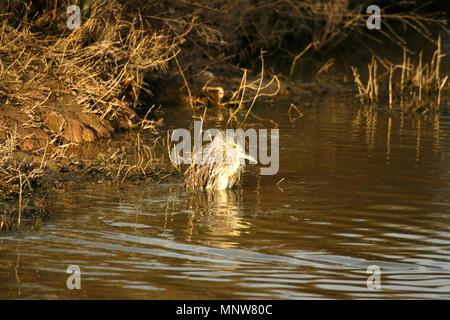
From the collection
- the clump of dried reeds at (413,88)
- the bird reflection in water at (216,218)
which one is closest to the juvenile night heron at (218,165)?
the bird reflection in water at (216,218)

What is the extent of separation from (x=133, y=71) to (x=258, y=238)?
7.69m

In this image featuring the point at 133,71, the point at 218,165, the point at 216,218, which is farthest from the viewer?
the point at 133,71

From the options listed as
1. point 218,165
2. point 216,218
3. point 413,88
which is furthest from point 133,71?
point 413,88

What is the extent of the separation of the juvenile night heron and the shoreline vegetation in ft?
2.68

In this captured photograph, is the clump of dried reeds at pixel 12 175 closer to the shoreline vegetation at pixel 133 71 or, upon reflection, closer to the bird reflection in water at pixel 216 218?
the shoreline vegetation at pixel 133 71

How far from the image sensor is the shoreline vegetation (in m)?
9.62

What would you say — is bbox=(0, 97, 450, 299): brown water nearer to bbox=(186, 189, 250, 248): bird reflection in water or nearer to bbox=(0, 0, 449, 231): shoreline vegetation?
bbox=(186, 189, 250, 248): bird reflection in water

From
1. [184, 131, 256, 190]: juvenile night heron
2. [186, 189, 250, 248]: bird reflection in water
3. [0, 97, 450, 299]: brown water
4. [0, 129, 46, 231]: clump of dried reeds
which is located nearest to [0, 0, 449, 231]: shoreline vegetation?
[0, 129, 46, 231]: clump of dried reeds

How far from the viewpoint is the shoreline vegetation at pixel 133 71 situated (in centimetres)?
962

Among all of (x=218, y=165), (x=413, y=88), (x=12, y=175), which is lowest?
(x=12, y=175)

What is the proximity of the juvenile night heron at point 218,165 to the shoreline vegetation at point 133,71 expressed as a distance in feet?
2.68

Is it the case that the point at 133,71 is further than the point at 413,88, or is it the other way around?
the point at 413,88

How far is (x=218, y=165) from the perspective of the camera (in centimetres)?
862

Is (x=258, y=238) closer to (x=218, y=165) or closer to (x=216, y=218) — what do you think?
(x=216, y=218)
